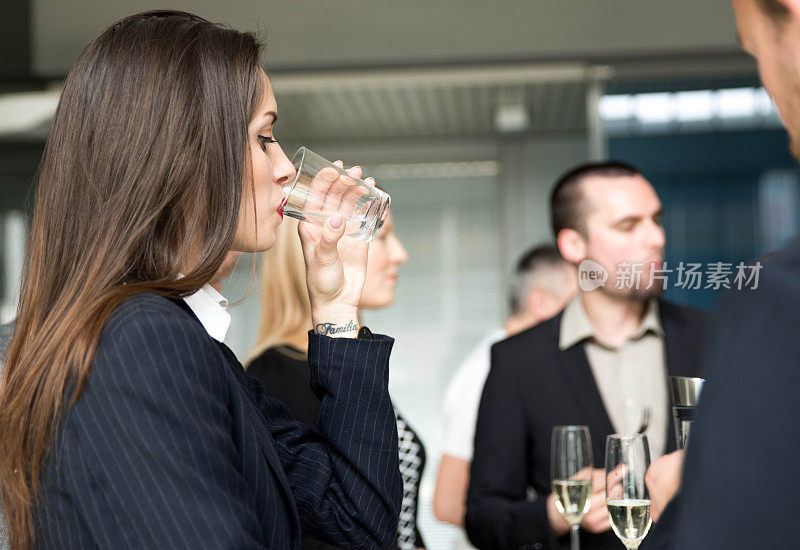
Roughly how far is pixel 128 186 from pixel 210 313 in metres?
0.23

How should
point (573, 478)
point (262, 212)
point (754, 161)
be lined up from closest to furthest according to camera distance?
point (262, 212)
point (573, 478)
point (754, 161)

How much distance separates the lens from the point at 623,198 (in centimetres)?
273

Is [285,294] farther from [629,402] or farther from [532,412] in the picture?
[629,402]

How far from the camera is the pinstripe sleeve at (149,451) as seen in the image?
3.38 ft

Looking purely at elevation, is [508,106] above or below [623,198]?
above

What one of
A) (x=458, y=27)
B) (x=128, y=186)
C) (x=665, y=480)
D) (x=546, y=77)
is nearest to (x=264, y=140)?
(x=128, y=186)

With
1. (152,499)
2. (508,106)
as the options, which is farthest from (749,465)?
(508,106)

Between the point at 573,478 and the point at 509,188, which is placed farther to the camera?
the point at 509,188

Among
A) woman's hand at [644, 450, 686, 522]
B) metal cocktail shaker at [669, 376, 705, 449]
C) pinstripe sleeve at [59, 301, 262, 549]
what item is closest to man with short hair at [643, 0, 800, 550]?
woman's hand at [644, 450, 686, 522]

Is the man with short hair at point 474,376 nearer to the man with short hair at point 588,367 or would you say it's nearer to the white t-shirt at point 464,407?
the white t-shirt at point 464,407

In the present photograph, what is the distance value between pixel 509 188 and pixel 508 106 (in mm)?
582

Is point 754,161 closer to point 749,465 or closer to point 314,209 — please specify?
point 314,209

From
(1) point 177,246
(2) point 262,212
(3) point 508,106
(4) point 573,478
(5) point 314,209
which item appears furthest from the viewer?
(3) point 508,106

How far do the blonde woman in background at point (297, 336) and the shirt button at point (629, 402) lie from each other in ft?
1.82
